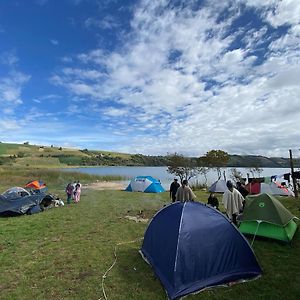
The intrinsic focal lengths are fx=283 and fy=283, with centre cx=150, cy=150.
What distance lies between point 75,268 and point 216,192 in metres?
20.5

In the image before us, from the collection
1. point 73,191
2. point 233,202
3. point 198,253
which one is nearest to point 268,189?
point 233,202

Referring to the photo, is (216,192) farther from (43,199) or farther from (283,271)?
(283,271)

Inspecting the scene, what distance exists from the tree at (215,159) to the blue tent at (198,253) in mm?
35840

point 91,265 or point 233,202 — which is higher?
point 233,202

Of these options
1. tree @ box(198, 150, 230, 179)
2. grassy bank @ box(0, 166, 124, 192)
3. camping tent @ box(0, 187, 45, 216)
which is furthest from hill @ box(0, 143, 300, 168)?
camping tent @ box(0, 187, 45, 216)

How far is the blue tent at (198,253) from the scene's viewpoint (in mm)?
6121

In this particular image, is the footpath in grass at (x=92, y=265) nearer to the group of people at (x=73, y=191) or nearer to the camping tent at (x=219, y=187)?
the group of people at (x=73, y=191)

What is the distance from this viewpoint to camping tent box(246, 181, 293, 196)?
75.1 ft

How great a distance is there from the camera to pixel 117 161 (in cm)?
13438

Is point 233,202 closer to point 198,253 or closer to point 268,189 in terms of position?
point 198,253

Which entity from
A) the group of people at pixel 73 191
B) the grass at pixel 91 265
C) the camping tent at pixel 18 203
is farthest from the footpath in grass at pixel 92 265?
the group of people at pixel 73 191

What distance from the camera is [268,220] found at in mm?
9172

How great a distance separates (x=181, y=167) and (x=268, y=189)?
2088cm

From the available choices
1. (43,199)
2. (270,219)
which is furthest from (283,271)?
(43,199)
